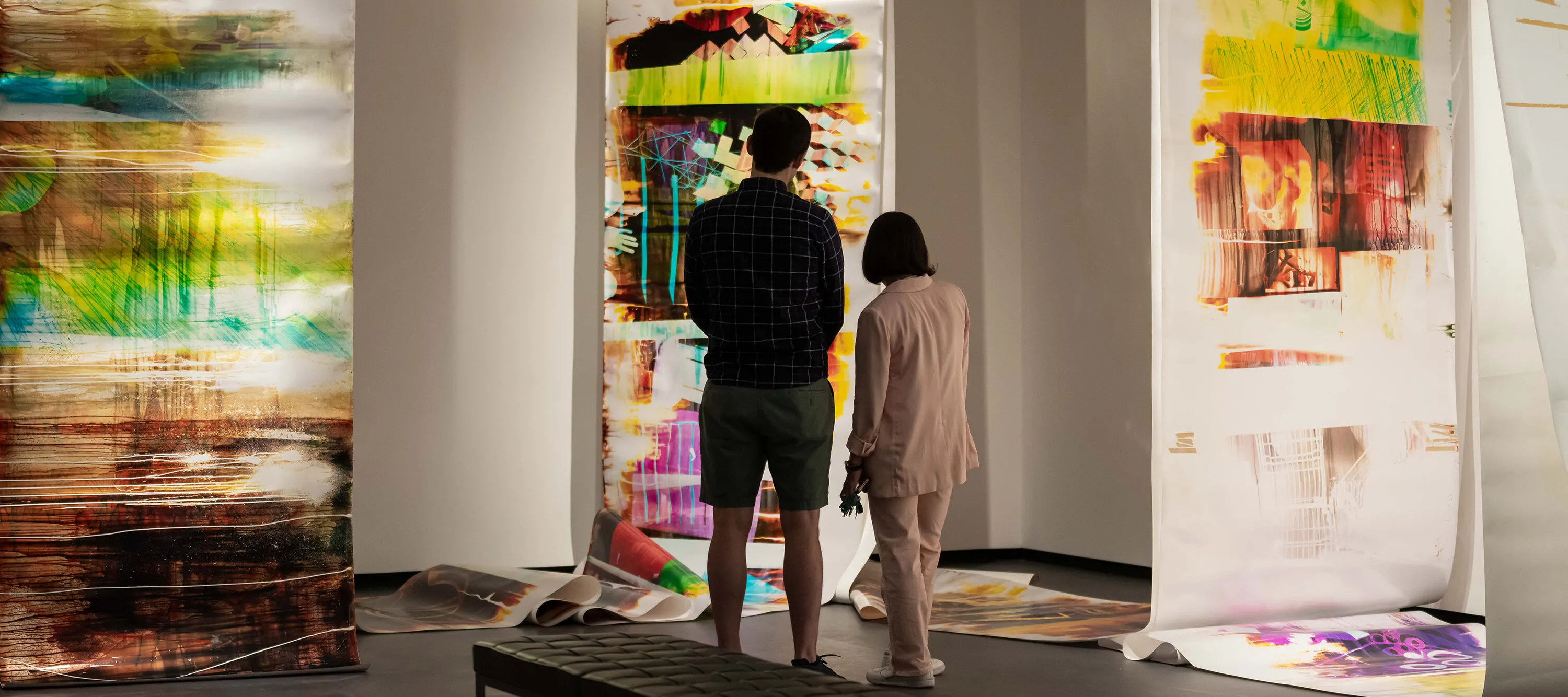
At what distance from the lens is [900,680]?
340cm

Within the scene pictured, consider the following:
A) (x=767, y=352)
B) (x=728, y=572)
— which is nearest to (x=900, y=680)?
(x=728, y=572)

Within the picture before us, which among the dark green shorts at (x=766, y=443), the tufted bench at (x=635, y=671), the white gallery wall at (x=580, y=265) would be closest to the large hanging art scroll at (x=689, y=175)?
the white gallery wall at (x=580, y=265)

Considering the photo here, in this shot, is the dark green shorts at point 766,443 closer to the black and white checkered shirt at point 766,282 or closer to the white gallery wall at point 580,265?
the black and white checkered shirt at point 766,282

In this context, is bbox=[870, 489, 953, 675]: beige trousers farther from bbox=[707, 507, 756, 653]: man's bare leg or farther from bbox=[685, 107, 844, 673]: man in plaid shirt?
bbox=[707, 507, 756, 653]: man's bare leg

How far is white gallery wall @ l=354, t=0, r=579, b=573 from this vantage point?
537 centimetres

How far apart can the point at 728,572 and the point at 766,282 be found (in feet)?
2.41

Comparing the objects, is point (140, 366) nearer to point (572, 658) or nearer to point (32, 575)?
point (32, 575)

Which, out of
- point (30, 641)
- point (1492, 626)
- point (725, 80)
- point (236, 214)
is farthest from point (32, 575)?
point (1492, 626)

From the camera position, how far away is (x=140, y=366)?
136 inches

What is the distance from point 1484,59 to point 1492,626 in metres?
1.45

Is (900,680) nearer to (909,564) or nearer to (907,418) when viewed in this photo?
(909,564)

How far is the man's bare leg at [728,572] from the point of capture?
10.6ft

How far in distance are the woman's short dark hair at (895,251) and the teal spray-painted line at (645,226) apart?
1872 millimetres

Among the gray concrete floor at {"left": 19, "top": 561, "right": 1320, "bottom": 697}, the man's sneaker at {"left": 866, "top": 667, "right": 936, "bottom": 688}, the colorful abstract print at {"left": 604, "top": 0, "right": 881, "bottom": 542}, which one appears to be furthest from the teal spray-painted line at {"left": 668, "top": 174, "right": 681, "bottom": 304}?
the man's sneaker at {"left": 866, "top": 667, "right": 936, "bottom": 688}
